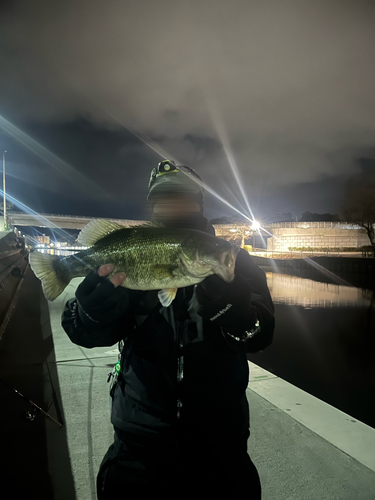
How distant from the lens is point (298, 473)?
2646mm

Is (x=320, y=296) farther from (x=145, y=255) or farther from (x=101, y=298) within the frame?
(x=101, y=298)

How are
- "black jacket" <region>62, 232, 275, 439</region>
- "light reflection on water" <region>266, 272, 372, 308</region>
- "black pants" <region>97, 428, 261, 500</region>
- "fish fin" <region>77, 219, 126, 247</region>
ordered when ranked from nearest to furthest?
"black pants" <region>97, 428, 261, 500</region> < "black jacket" <region>62, 232, 275, 439</region> < "fish fin" <region>77, 219, 126, 247</region> < "light reflection on water" <region>266, 272, 372, 308</region>

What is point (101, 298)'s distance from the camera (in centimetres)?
183

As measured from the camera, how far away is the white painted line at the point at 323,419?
2893 millimetres

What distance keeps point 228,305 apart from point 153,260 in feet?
1.77

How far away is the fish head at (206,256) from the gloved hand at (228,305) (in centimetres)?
8

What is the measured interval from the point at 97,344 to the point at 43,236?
117647 millimetres

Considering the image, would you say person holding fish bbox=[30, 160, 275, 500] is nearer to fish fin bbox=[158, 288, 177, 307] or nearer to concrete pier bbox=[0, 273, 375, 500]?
fish fin bbox=[158, 288, 177, 307]

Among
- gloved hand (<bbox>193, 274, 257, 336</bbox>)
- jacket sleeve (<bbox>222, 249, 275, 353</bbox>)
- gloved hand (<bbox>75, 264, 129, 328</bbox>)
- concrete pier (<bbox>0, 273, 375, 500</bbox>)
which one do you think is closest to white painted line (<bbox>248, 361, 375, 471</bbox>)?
concrete pier (<bbox>0, 273, 375, 500</bbox>)

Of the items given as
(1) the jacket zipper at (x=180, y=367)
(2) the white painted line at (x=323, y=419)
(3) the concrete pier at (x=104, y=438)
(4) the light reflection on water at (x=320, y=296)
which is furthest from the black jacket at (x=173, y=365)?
(4) the light reflection on water at (x=320, y=296)

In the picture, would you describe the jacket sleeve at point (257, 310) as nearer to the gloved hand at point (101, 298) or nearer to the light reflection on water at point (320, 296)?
the gloved hand at point (101, 298)

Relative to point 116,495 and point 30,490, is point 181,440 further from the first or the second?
point 30,490

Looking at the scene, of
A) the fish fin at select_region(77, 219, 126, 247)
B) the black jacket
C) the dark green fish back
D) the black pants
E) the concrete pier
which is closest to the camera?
the black pants

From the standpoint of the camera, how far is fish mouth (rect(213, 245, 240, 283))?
1.80 meters
